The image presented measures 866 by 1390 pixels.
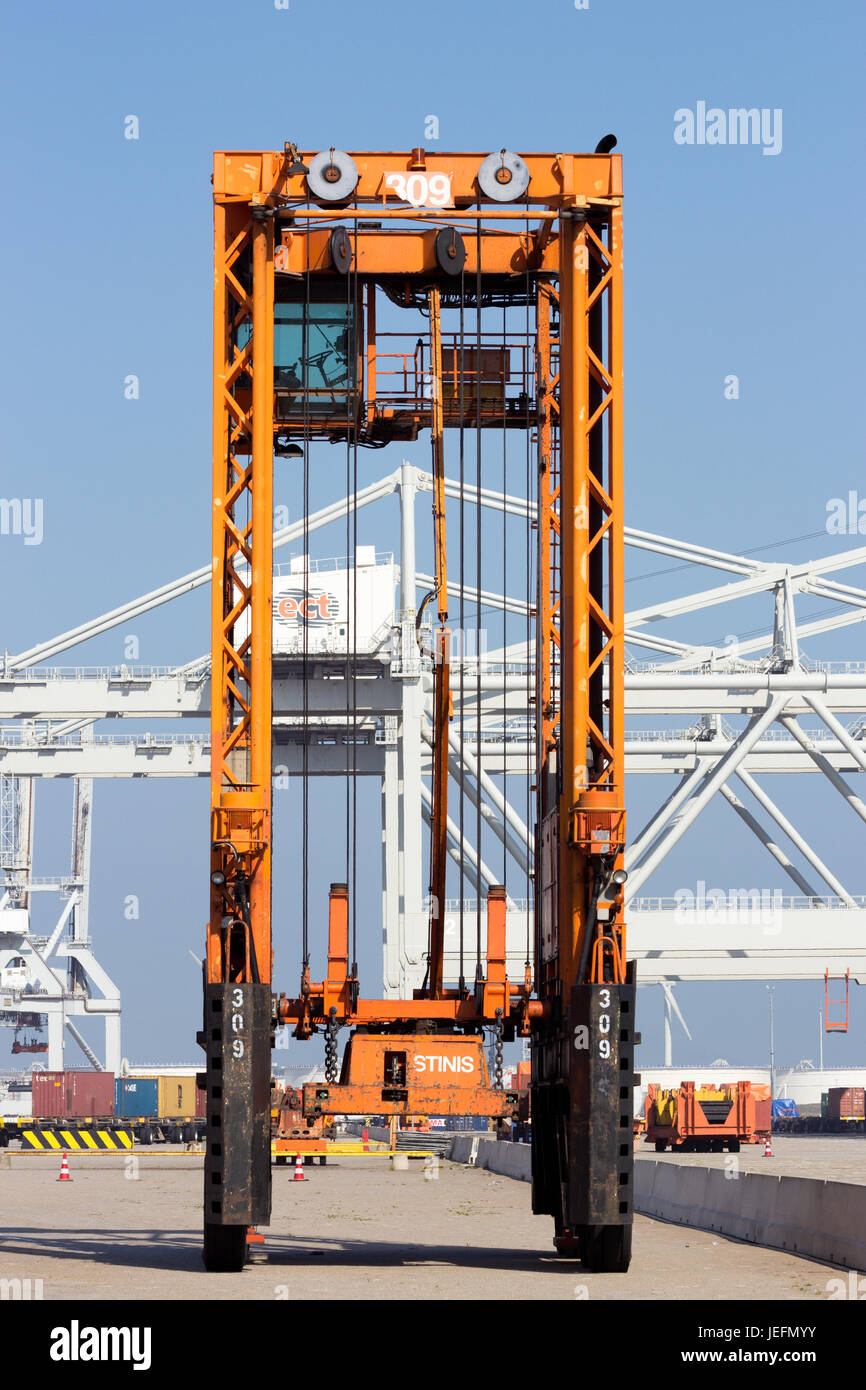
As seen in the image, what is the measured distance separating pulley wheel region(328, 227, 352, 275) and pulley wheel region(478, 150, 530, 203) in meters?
1.46

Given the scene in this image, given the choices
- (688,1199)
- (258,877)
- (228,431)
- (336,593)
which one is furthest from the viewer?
(336,593)

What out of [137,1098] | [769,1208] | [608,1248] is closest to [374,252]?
[608,1248]

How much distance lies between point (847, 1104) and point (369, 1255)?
262ft

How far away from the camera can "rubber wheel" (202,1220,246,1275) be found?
15672 millimetres

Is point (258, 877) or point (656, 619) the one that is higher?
point (656, 619)

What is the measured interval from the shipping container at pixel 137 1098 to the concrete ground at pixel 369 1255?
46.3m

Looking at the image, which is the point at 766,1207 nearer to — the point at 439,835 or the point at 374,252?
the point at 439,835

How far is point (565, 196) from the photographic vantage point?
17391mm

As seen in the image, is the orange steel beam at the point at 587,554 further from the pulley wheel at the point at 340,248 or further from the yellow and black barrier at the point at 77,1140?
the yellow and black barrier at the point at 77,1140

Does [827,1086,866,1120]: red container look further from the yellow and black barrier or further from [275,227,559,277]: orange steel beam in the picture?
[275,227,559,277]: orange steel beam
